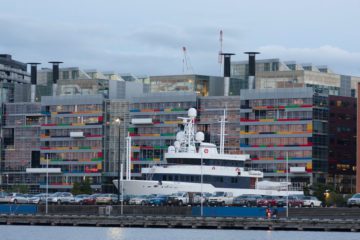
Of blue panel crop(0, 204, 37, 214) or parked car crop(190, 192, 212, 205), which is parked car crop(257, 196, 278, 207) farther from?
blue panel crop(0, 204, 37, 214)

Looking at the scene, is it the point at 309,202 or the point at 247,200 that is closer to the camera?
the point at 309,202

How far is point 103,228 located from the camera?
151500 mm

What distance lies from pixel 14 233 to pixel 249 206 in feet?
155

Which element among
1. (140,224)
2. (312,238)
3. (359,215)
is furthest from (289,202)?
(312,238)

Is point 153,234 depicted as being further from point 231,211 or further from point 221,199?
point 221,199

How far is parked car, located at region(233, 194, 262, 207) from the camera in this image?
18479cm

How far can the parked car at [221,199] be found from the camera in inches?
7427

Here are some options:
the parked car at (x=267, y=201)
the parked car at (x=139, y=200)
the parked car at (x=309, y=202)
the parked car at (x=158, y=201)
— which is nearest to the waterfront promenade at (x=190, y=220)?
the parked car at (x=158, y=201)

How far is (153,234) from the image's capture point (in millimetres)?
139375

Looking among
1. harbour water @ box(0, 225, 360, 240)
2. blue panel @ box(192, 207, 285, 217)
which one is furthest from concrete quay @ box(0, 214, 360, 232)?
blue panel @ box(192, 207, 285, 217)

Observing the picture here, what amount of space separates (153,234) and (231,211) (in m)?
31.8

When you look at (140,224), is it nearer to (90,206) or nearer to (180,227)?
(180,227)

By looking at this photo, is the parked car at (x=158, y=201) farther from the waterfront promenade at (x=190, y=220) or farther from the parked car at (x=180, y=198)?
the waterfront promenade at (x=190, y=220)

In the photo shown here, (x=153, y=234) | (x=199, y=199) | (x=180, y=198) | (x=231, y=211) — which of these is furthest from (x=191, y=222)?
(x=199, y=199)
